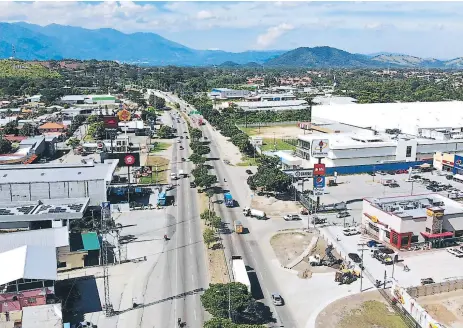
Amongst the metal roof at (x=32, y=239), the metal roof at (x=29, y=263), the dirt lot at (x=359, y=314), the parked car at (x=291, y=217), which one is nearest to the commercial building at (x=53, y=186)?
the metal roof at (x=32, y=239)

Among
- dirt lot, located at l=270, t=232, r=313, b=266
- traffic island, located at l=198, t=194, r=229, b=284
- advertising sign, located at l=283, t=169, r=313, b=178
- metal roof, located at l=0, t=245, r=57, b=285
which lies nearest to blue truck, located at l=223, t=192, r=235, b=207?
traffic island, located at l=198, t=194, r=229, b=284

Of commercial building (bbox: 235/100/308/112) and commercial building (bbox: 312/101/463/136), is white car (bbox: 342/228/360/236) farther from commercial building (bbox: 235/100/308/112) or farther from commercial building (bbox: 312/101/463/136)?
commercial building (bbox: 235/100/308/112)

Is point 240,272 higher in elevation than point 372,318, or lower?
higher

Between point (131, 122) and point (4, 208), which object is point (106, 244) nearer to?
point (4, 208)

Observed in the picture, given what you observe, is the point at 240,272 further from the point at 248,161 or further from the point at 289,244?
the point at 248,161

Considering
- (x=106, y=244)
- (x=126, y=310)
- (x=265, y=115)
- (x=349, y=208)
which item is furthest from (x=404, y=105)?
(x=126, y=310)

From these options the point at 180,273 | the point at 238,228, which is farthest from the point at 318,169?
the point at 180,273

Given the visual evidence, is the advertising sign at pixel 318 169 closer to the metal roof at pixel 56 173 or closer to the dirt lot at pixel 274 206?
the dirt lot at pixel 274 206
